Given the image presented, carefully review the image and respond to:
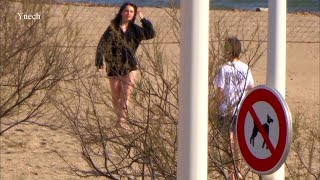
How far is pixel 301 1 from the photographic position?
108 ft

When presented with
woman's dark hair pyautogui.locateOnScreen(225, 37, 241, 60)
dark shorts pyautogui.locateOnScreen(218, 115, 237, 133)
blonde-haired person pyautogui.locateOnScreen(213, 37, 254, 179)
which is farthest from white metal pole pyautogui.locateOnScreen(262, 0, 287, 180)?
woman's dark hair pyautogui.locateOnScreen(225, 37, 241, 60)

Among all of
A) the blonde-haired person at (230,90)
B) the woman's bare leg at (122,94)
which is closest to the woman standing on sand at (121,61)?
the woman's bare leg at (122,94)

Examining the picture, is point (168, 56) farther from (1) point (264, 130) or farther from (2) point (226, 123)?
(1) point (264, 130)

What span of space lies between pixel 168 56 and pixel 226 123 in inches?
111

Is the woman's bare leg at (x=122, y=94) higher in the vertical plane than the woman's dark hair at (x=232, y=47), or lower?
lower

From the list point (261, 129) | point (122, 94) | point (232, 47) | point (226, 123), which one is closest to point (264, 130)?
point (261, 129)

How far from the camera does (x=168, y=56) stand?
31.9 feet

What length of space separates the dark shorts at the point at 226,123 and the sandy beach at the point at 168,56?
0.77 meters

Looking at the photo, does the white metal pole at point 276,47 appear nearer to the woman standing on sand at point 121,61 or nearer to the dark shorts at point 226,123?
the dark shorts at point 226,123

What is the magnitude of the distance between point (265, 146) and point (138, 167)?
2.78 m

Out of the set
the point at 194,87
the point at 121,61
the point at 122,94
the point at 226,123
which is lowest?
the point at 226,123

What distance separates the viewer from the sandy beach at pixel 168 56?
32.9 feet

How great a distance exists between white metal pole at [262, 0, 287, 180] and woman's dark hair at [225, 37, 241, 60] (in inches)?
63.2

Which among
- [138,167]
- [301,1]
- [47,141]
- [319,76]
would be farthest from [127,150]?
[301,1]
